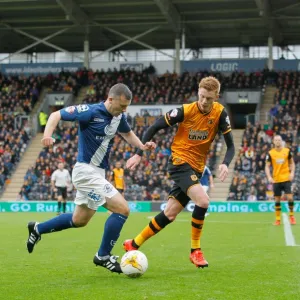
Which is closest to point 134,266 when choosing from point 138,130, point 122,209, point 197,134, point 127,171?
point 122,209

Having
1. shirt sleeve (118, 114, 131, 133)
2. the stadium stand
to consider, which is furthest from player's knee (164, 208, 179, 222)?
the stadium stand

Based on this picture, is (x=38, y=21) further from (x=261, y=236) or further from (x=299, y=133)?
(x=261, y=236)

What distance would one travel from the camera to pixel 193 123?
8352 mm

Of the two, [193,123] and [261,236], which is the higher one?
[193,123]

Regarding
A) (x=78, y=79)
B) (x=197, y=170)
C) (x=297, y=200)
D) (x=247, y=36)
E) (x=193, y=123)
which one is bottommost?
(x=297, y=200)

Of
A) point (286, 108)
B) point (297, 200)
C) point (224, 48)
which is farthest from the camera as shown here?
point (224, 48)

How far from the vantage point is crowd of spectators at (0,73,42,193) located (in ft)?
116

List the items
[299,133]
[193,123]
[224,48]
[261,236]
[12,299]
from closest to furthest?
[12,299], [193,123], [261,236], [299,133], [224,48]

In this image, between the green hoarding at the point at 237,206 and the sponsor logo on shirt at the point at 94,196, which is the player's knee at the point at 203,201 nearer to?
the sponsor logo on shirt at the point at 94,196

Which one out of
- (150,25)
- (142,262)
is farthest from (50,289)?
(150,25)

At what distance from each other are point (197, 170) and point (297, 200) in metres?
19.8

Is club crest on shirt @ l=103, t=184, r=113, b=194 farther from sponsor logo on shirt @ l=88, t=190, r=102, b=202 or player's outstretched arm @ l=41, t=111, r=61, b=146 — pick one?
player's outstretched arm @ l=41, t=111, r=61, b=146

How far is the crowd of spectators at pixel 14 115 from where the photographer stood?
3538cm

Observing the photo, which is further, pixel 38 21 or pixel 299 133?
pixel 38 21
